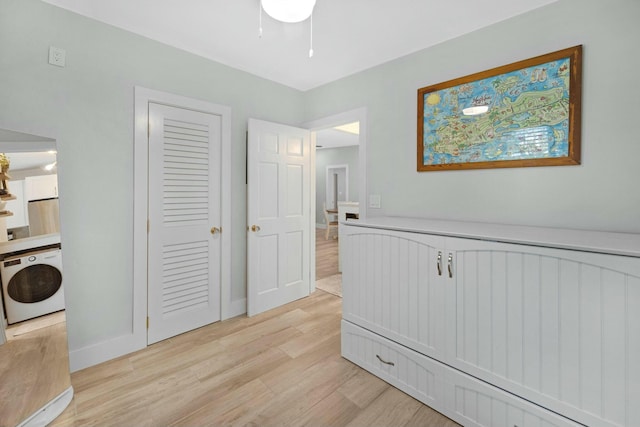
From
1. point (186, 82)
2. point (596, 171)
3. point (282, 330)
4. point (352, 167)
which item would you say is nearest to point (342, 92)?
point (186, 82)

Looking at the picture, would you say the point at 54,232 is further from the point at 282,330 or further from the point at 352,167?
the point at 352,167

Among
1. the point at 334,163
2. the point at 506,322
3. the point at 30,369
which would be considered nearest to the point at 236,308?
the point at 30,369

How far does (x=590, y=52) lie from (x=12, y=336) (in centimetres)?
357

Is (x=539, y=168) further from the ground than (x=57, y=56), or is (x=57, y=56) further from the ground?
(x=57, y=56)

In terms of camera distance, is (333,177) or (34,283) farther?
(333,177)

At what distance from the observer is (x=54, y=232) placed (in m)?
1.76

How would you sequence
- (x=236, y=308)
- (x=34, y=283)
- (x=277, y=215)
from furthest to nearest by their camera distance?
(x=277, y=215)
(x=236, y=308)
(x=34, y=283)

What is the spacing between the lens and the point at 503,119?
1907 mm

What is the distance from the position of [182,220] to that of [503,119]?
261 cm

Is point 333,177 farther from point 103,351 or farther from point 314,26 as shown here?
point 103,351

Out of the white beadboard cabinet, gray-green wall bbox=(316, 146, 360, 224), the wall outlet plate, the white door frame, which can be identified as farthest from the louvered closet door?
gray-green wall bbox=(316, 146, 360, 224)

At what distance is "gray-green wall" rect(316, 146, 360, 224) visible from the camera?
8195 mm

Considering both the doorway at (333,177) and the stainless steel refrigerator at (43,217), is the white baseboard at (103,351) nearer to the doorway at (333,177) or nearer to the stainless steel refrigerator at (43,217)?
the stainless steel refrigerator at (43,217)

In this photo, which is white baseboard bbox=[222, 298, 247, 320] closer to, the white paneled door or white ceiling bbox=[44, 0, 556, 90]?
the white paneled door
